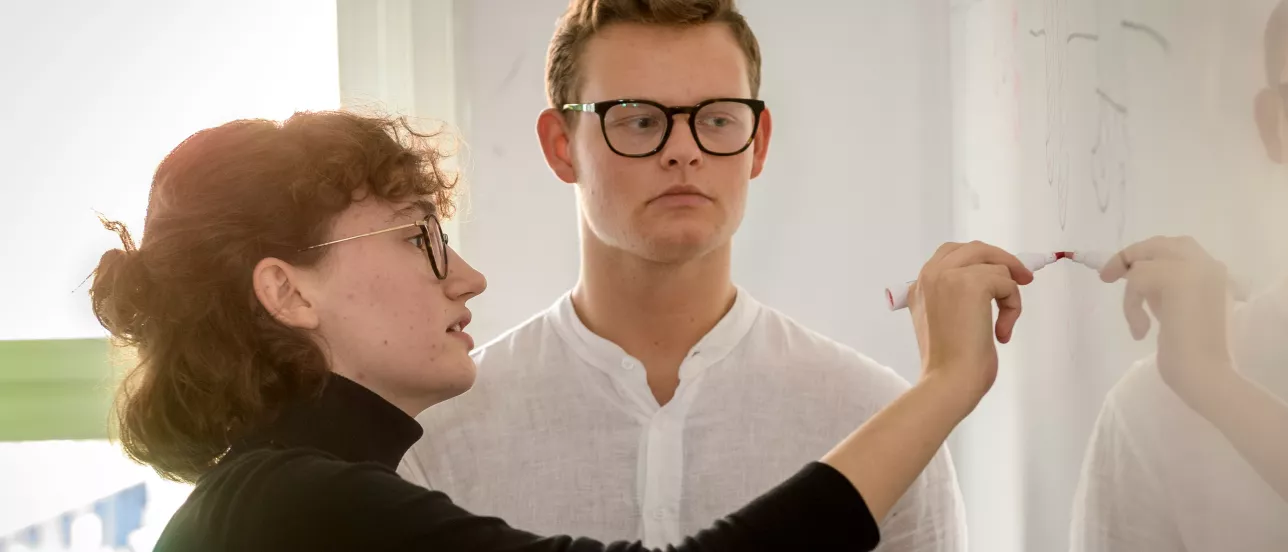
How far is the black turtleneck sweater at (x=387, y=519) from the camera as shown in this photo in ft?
2.91

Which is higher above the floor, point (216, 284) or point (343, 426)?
point (216, 284)

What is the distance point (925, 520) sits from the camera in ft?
4.67

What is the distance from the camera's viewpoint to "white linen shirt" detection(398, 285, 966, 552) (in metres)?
1.42

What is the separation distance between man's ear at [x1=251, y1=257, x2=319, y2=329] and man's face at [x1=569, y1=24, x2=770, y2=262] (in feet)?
1.49


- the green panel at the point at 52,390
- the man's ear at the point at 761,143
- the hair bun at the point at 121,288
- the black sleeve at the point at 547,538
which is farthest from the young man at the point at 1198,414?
the green panel at the point at 52,390

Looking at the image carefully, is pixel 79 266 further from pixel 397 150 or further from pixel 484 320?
pixel 397 150

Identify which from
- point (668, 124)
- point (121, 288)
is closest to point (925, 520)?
point (668, 124)

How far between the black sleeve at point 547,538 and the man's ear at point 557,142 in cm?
71

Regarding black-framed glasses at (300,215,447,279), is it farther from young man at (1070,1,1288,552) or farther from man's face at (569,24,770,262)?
young man at (1070,1,1288,552)

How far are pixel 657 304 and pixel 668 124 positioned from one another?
0.26m

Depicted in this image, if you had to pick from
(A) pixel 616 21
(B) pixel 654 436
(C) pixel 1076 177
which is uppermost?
(A) pixel 616 21

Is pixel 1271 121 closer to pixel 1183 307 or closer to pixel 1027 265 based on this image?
pixel 1183 307

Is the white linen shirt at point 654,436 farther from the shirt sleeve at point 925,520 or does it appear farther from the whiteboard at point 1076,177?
the whiteboard at point 1076,177

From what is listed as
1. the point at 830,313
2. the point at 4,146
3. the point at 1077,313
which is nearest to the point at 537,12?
the point at 830,313
